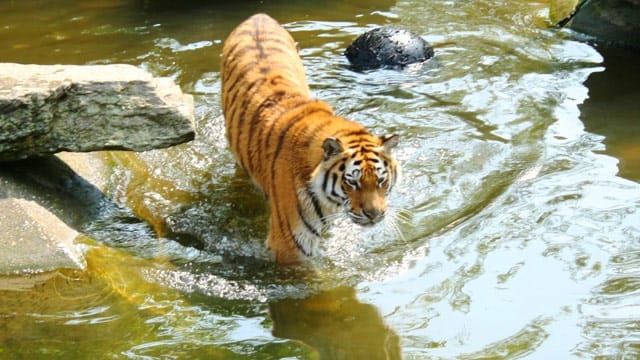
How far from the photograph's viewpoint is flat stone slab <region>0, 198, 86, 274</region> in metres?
4.53

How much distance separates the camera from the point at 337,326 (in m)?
4.16

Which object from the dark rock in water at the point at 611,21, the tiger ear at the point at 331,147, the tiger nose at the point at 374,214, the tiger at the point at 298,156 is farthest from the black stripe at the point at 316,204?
the dark rock in water at the point at 611,21

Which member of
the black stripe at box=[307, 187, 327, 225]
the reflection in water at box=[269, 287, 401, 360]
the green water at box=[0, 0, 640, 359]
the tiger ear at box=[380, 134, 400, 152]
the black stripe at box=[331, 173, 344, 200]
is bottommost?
the reflection in water at box=[269, 287, 401, 360]

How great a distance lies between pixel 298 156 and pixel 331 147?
0.94 feet

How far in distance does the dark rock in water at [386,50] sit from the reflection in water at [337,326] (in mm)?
3312

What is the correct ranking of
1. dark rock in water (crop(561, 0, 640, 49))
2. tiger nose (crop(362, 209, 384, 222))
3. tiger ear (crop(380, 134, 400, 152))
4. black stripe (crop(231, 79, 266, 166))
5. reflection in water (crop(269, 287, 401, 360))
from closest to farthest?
reflection in water (crop(269, 287, 401, 360))
tiger nose (crop(362, 209, 384, 222))
tiger ear (crop(380, 134, 400, 152))
black stripe (crop(231, 79, 266, 166))
dark rock in water (crop(561, 0, 640, 49))

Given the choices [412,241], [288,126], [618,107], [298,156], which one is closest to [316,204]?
[298,156]

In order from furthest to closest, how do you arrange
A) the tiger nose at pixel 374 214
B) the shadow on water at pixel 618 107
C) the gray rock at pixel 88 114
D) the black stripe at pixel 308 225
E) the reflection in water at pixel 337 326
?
the shadow on water at pixel 618 107, the gray rock at pixel 88 114, the black stripe at pixel 308 225, the tiger nose at pixel 374 214, the reflection in water at pixel 337 326

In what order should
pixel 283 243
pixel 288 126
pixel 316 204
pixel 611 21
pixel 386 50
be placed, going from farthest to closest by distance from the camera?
1. pixel 611 21
2. pixel 386 50
3. pixel 288 126
4. pixel 283 243
5. pixel 316 204

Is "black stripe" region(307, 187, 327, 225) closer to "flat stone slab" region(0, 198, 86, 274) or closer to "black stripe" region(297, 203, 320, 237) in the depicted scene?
"black stripe" region(297, 203, 320, 237)

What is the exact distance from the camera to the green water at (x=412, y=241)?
404 centimetres

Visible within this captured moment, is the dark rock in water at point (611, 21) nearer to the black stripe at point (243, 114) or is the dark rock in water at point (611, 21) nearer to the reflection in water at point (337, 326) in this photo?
the black stripe at point (243, 114)

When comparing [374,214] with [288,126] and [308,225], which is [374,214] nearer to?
[308,225]

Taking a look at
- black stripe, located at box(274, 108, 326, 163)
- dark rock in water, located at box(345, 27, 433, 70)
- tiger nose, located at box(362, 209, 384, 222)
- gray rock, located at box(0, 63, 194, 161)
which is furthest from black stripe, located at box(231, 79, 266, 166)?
Answer: dark rock in water, located at box(345, 27, 433, 70)
